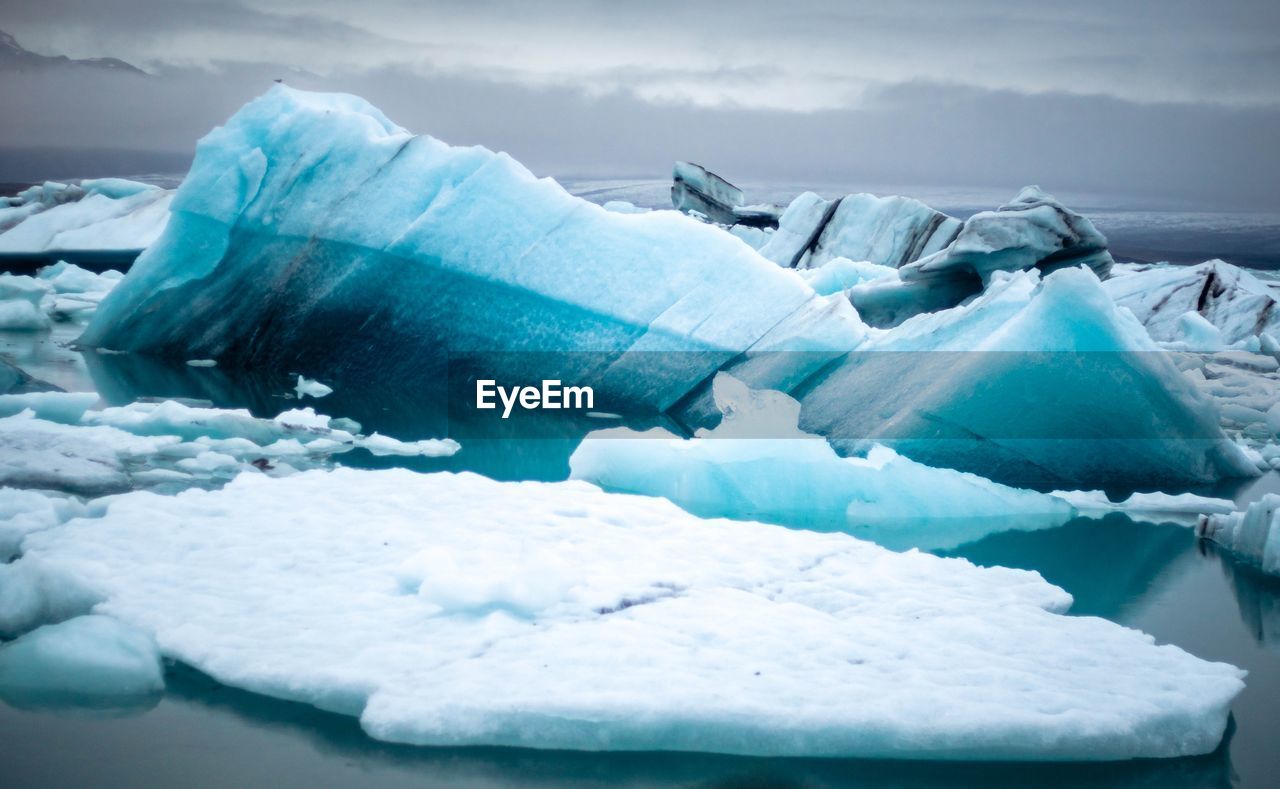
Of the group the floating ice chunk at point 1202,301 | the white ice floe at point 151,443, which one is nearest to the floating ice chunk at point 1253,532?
the white ice floe at point 151,443

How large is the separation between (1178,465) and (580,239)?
3.27 meters

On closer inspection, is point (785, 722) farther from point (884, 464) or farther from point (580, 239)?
point (580, 239)

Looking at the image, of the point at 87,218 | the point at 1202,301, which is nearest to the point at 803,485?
the point at 1202,301

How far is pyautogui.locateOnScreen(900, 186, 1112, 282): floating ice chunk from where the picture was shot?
7.21 m

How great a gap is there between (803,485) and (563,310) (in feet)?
7.62

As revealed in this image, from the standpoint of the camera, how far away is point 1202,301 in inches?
377

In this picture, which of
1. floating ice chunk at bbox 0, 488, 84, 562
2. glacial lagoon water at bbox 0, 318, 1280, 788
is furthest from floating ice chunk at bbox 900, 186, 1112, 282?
floating ice chunk at bbox 0, 488, 84, 562

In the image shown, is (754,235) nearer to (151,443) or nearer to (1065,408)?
(1065,408)

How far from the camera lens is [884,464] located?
13.8ft

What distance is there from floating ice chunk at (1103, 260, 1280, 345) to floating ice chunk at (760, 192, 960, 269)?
1.81 meters

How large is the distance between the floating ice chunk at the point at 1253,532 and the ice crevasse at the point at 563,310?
965 mm

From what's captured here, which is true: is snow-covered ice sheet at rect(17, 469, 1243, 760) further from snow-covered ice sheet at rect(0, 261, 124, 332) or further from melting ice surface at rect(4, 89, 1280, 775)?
snow-covered ice sheet at rect(0, 261, 124, 332)

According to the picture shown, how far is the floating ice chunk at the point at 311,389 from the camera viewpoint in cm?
638

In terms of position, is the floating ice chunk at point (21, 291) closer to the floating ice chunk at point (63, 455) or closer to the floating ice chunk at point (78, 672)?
the floating ice chunk at point (63, 455)
